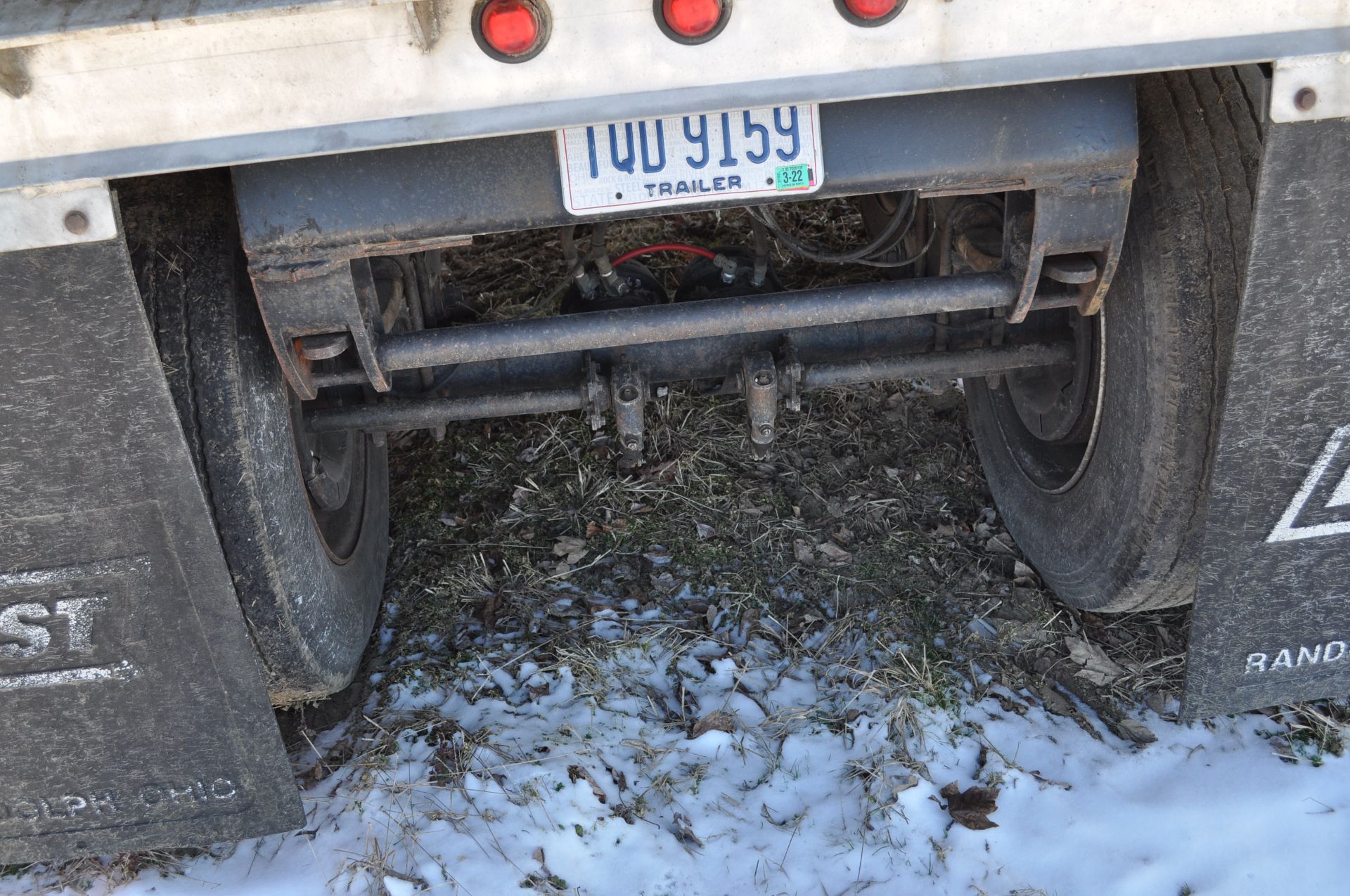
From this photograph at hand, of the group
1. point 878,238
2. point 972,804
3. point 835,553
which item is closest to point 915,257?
point 878,238

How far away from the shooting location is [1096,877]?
2230 millimetres

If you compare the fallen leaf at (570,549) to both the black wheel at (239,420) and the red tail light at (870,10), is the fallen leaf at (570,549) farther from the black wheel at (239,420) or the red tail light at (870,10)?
the red tail light at (870,10)

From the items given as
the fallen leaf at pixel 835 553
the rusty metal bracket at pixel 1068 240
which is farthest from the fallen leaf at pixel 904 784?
the rusty metal bracket at pixel 1068 240

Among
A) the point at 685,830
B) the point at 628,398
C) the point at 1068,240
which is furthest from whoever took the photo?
the point at 628,398

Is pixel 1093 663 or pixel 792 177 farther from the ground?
pixel 792 177

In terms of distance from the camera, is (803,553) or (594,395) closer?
(594,395)

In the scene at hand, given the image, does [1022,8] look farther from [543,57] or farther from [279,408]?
[279,408]

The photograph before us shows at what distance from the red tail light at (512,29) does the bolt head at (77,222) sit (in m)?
0.62

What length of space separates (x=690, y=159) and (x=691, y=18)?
367 mm

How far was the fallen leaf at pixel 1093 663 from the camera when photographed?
2.76 m

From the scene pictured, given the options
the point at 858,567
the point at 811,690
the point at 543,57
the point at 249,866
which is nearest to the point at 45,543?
the point at 249,866

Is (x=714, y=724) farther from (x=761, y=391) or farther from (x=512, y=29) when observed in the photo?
(x=512, y=29)

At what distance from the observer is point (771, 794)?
2438 millimetres

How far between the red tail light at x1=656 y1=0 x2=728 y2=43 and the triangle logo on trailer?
133 centimetres
